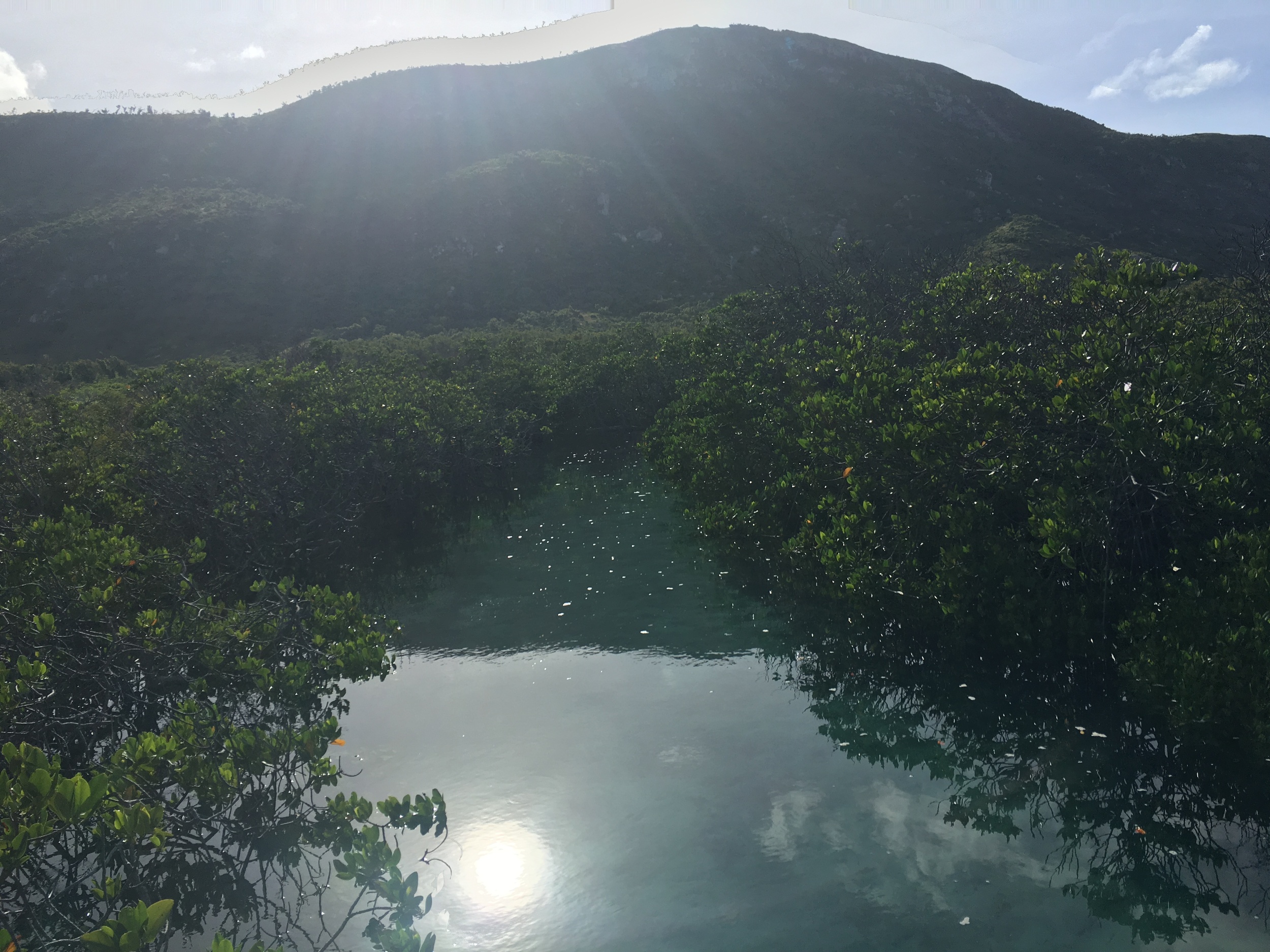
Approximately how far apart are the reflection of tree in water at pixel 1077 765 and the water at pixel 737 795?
4 cm

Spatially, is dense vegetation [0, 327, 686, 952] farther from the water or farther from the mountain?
the mountain

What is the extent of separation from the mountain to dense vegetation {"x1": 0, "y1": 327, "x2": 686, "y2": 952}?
121 ft

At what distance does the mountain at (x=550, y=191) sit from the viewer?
63688mm

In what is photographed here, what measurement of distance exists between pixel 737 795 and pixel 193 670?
23.6 ft

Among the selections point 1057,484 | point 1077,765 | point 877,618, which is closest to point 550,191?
point 877,618

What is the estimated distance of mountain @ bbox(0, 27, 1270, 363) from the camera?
209 ft

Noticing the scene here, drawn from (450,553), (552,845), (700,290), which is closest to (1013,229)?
(700,290)

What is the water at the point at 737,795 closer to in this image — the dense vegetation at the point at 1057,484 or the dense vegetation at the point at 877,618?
the dense vegetation at the point at 877,618

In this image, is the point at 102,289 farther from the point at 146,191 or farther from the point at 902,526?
the point at 902,526

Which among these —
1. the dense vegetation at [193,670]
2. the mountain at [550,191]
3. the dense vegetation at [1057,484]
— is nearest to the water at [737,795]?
the dense vegetation at [193,670]

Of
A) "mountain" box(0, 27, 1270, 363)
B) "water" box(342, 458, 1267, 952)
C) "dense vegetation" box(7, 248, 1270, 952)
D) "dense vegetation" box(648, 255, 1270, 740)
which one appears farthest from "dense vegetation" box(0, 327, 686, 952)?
"mountain" box(0, 27, 1270, 363)

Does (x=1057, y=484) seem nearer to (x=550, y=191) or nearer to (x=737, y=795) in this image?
(x=737, y=795)

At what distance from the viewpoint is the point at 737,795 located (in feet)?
32.5

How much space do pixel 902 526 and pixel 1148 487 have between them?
136 inches
